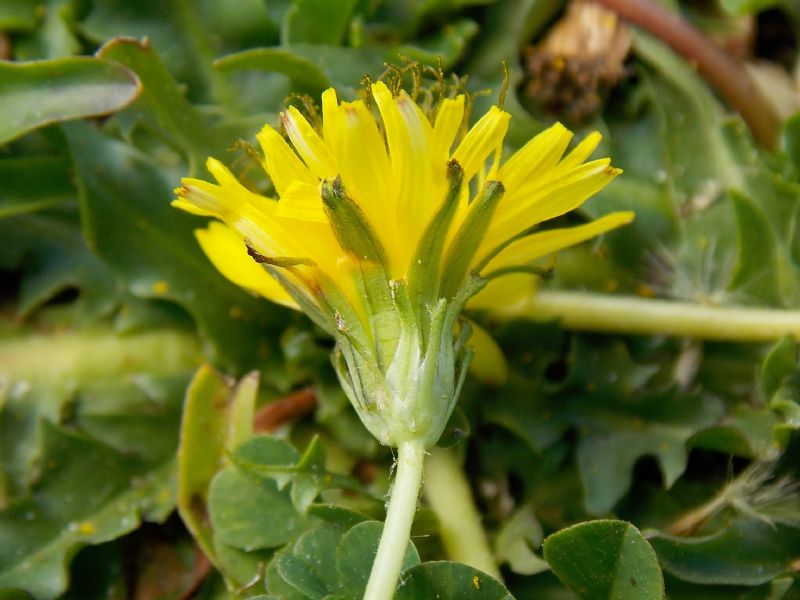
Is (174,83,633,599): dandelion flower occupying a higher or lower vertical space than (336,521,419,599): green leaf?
higher

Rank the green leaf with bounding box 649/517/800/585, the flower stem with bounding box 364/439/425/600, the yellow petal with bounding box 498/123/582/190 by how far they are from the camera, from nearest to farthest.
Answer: the flower stem with bounding box 364/439/425/600, the yellow petal with bounding box 498/123/582/190, the green leaf with bounding box 649/517/800/585

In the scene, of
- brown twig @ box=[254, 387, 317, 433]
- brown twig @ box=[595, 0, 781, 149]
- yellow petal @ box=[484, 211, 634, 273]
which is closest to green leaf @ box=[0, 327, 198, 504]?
brown twig @ box=[254, 387, 317, 433]

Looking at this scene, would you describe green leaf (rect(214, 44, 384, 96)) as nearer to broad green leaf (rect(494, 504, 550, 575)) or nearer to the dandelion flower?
the dandelion flower

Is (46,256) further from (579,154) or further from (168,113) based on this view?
(579,154)

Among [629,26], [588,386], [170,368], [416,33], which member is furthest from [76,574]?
[629,26]

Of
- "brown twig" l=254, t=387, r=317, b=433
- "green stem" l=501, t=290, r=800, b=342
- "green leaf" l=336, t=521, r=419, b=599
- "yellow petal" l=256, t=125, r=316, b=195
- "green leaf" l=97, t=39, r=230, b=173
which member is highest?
"yellow petal" l=256, t=125, r=316, b=195

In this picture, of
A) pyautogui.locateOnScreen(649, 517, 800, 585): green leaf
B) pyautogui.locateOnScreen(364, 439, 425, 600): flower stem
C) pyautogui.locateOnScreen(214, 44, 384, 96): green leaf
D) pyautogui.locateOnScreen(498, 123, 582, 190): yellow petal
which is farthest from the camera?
pyautogui.locateOnScreen(214, 44, 384, 96): green leaf

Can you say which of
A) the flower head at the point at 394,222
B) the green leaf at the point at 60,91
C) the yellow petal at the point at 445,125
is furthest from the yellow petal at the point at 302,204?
the green leaf at the point at 60,91
